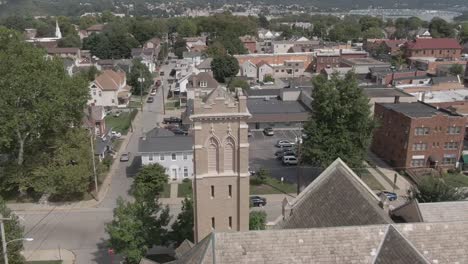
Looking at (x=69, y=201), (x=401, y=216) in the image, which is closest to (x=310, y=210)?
(x=401, y=216)

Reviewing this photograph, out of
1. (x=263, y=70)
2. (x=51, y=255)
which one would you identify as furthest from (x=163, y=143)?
(x=263, y=70)

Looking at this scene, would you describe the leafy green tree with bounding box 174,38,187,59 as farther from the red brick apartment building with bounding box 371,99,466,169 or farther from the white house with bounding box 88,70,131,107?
the red brick apartment building with bounding box 371,99,466,169

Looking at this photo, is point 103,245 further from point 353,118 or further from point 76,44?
point 76,44

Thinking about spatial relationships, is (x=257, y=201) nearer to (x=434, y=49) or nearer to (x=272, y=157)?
(x=272, y=157)

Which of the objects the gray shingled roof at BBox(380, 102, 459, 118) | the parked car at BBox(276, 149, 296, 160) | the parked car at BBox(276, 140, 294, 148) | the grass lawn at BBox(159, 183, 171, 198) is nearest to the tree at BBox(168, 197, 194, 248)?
the grass lawn at BBox(159, 183, 171, 198)

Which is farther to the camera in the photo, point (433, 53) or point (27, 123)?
point (433, 53)

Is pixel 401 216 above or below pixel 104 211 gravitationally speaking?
above
